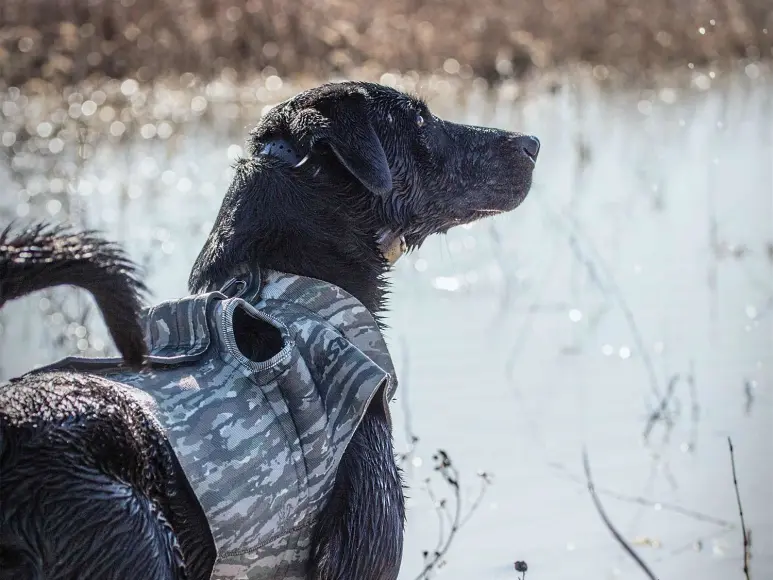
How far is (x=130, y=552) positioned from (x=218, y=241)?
116cm

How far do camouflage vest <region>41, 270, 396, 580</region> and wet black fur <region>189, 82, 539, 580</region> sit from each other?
11 centimetres

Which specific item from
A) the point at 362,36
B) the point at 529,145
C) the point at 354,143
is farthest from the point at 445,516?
the point at 362,36

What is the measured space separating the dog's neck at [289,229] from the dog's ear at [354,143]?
10 centimetres

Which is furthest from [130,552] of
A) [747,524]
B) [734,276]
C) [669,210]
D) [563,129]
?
[563,129]

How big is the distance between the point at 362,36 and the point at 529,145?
8.01 meters

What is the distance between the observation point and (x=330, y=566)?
3.18 m

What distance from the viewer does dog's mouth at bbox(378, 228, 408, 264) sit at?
381 centimetres

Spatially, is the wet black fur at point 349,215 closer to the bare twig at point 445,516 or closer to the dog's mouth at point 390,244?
the dog's mouth at point 390,244

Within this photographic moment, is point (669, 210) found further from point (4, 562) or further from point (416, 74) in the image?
point (4, 562)

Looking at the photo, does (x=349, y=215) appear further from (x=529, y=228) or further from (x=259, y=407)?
(x=529, y=228)

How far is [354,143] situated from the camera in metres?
3.62

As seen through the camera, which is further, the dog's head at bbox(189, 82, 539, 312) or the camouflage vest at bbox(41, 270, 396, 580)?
the dog's head at bbox(189, 82, 539, 312)

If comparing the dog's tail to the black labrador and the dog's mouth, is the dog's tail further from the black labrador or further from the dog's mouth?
the dog's mouth

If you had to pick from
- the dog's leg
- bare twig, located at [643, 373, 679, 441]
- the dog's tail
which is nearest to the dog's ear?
the dog's leg
